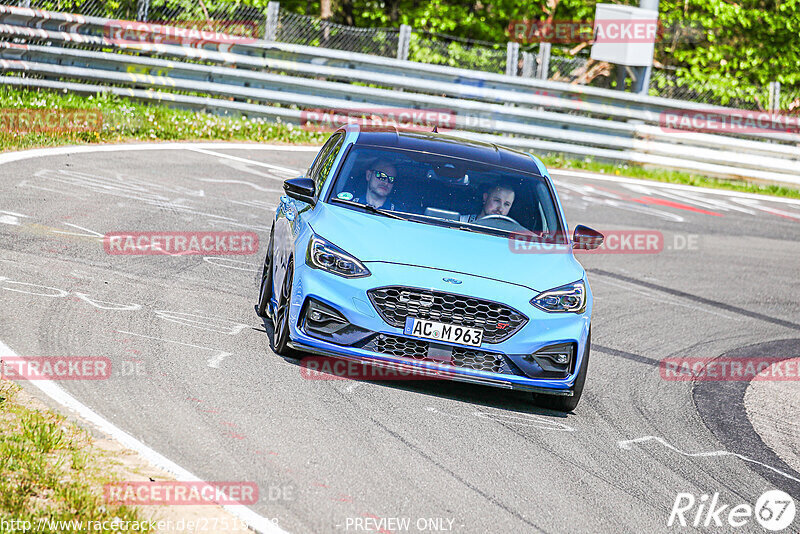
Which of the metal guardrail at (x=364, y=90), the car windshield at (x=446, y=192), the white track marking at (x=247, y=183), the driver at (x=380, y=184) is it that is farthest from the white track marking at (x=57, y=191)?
the metal guardrail at (x=364, y=90)

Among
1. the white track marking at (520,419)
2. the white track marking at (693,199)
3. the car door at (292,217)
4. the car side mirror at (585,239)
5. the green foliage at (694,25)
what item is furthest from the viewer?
the green foliage at (694,25)

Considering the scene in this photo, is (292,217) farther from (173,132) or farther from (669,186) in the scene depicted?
(669,186)

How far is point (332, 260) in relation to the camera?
23.9ft

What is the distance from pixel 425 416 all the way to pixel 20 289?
3.45 meters

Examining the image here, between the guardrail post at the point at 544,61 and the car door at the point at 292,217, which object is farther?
the guardrail post at the point at 544,61

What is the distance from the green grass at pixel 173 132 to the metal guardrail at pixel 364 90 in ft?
0.61

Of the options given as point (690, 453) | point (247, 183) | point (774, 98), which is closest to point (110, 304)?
point (690, 453)

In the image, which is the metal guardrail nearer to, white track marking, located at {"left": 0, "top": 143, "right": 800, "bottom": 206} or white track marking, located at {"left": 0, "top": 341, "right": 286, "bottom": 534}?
white track marking, located at {"left": 0, "top": 143, "right": 800, "bottom": 206}

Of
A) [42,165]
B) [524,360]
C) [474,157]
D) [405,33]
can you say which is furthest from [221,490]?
[405,33]

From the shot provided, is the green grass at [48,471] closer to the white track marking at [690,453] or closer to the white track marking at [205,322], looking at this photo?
the white track marking at [205,322]

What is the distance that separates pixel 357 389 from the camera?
7188 millimetres

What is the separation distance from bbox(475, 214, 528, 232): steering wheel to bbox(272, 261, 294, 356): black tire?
1.47m

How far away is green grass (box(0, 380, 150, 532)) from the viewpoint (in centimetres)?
458

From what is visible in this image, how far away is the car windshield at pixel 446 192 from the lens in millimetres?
8125
